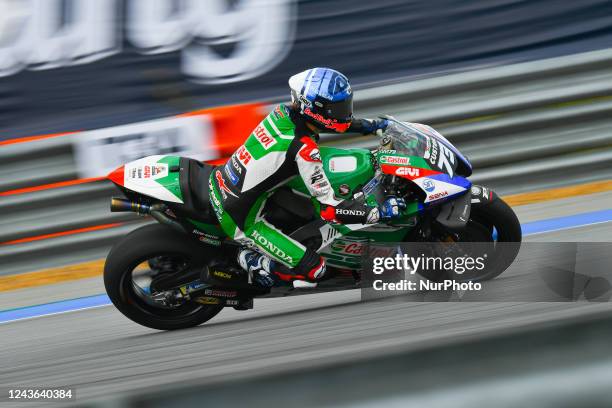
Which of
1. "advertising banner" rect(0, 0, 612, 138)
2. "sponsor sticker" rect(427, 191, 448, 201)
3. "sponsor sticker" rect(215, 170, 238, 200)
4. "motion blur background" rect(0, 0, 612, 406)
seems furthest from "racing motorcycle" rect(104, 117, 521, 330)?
"advertising banner" rect(0, 0, 612, 138)

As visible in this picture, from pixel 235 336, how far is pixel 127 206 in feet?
3.47

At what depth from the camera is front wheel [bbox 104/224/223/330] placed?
16.9 feet

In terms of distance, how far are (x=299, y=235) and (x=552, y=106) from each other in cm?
351

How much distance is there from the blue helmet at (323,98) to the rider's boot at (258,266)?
3.20 ft

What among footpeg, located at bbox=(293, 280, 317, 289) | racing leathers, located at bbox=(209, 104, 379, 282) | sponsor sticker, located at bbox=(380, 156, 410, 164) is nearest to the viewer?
racing leathers, located at bbox=(209, 104, 379, 282)

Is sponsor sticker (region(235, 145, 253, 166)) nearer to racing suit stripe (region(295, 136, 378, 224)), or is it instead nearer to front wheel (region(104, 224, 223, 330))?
racing suit stripe (region(295, 136, 378, 224))

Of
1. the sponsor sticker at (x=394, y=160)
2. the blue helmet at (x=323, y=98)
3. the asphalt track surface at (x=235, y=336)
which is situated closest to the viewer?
the asphalt track surface at (x=235, y=336)

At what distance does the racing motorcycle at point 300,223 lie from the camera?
4.99 metres

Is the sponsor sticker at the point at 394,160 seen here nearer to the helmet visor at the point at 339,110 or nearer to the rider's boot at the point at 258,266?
the helmet visor at the point at 339,110

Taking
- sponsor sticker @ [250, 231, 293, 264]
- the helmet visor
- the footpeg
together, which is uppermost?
the helmet visor

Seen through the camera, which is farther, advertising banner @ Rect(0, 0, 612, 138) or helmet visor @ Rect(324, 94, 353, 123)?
advertising banner @ Rect(0, 0, 612, 138)

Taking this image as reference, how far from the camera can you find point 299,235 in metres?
5.23

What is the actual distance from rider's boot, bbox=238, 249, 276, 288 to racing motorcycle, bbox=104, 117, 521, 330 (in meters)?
0.07

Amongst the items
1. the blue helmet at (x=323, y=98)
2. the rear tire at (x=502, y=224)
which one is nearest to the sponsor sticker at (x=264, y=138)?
the blue helmet at (x=323, y=98)
